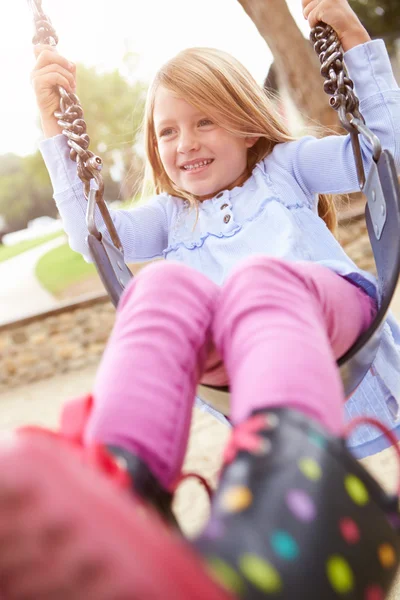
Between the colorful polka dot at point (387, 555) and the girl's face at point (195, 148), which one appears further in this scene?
the girl's face at point (195, 148)

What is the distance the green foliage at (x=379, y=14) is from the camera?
470 cm

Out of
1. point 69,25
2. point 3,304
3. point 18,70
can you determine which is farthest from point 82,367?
point 69,25

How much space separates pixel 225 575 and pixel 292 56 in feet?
9.02

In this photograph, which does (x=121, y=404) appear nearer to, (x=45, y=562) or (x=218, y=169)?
(x=45, y=562)

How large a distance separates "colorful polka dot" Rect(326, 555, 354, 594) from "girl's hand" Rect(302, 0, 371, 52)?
58cm

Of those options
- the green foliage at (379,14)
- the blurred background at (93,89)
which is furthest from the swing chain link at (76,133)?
the green foliage at (379,14)

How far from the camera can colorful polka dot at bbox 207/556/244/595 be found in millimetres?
277

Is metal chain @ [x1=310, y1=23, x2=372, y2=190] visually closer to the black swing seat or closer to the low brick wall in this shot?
the black swing seat

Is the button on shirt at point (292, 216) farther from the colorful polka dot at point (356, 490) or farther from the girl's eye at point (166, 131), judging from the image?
the colorful polka dot at point (356, 490)

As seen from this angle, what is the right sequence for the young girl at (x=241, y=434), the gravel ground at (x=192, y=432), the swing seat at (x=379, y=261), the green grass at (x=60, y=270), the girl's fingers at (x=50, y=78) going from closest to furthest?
the young girl at (x=241, y=434), the swing seat at (x=379, y=261), the girl's fingers at (x=50, y=78), the gravel ground at (x=192, y=432), the green grass at (x=60, y=270)

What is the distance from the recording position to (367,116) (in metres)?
0.71

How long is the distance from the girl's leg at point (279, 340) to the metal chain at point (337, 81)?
0.74 ft

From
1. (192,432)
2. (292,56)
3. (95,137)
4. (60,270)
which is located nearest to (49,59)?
(192,432)

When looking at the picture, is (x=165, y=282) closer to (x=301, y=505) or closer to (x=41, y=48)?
(x=301, y=505)
